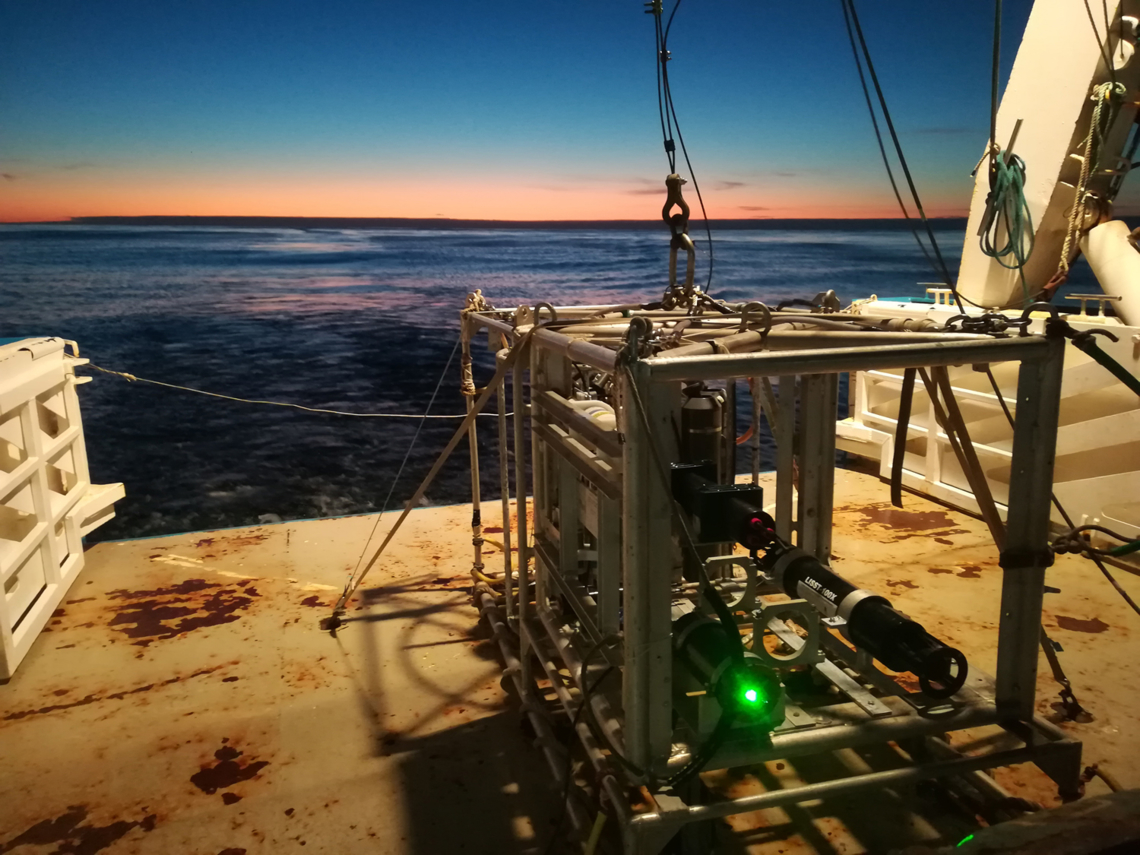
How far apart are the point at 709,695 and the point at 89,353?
13531 mm

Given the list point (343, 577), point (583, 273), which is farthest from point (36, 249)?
point (343, 577)

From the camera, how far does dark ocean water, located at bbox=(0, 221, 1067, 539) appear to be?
10.4 m

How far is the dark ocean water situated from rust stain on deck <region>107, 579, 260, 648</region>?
6.21m

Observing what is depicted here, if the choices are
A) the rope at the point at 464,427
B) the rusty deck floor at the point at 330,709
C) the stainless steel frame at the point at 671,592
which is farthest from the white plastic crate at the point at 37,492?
the stainless steel frame at the point at 671,592

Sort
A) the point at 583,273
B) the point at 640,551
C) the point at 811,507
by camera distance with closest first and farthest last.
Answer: the point at 640,551
the point at 811,507
the point at 583,273

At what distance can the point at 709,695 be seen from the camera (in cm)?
154

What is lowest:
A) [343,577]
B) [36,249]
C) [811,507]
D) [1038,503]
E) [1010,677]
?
[343,577]

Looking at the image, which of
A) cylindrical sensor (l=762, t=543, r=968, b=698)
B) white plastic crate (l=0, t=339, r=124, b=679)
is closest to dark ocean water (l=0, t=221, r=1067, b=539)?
white plastic crate (l=0, t=339, r=124, b=679)

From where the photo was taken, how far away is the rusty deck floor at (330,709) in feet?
6.28

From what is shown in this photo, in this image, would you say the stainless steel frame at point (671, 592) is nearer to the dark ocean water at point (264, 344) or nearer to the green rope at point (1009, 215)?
the green rope at point (1009, 215)

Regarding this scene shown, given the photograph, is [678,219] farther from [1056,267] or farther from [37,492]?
[1056,267]

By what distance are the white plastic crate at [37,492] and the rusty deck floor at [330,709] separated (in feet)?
0.40

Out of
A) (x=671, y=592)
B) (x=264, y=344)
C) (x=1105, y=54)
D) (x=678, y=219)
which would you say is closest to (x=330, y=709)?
(x=671, y=592)

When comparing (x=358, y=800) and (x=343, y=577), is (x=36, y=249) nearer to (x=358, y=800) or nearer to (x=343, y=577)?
(x=343, y=577)
